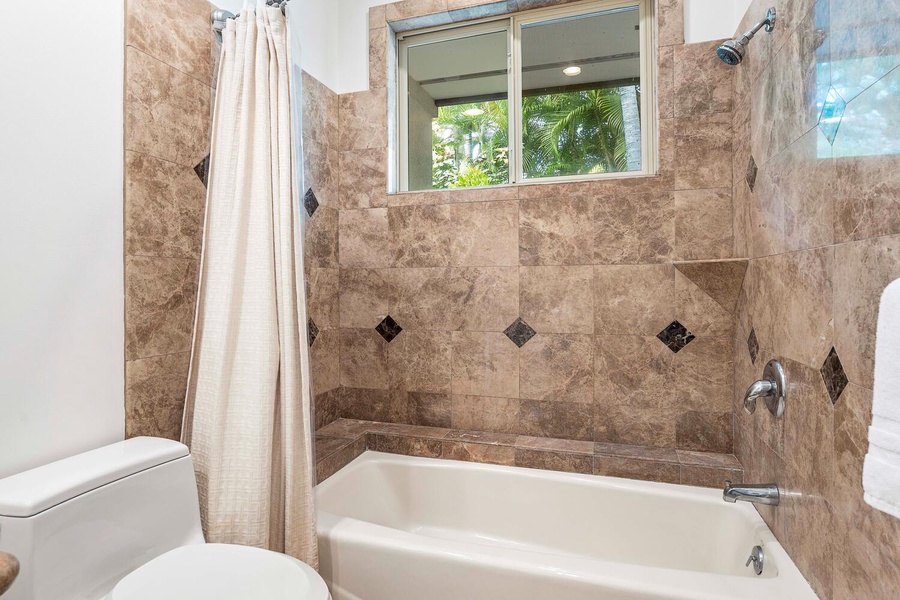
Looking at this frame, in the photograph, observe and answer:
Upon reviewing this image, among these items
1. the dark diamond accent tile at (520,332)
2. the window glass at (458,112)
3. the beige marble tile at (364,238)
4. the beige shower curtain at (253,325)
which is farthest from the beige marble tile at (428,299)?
the beige shower curtain at (253,325)

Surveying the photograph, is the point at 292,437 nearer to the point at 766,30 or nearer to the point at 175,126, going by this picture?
the point at 175,126

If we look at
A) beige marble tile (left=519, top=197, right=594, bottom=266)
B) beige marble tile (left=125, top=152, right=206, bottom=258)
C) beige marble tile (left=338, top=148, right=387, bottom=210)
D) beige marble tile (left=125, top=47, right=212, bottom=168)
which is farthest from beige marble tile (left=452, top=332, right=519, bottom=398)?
beige marble tile (left=125, top=47, right=212, bottom=168)

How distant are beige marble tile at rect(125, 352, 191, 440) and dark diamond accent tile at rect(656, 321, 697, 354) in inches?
67.6

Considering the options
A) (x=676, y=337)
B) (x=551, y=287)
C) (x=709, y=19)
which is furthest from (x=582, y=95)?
(x=676, y=337)

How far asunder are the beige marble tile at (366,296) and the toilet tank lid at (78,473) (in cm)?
110

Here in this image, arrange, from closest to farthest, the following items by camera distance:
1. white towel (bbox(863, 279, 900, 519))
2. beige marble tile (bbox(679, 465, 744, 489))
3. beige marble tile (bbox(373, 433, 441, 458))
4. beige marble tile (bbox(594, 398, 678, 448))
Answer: white towel (bbox(863, 279, 900, 519)), beige marble tile (bbox(679, 465, 744, 489)), beige marble tile (bbox(594, 398, 678, 448)), beige marble tile (bbox(373, 433, 441, 458))

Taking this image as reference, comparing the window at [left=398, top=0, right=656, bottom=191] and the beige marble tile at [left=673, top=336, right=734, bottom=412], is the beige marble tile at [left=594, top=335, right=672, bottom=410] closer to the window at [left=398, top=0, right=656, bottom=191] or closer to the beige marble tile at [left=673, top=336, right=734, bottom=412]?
the beige marble tile at [left=673, top=336, right=734, bottom=412]

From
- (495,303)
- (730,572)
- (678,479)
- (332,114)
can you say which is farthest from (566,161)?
(730,572)

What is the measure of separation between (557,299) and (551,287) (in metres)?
0.06

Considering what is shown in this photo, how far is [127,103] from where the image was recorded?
51.9 inches

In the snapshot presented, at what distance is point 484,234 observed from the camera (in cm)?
209

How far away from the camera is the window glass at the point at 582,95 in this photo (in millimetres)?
2039

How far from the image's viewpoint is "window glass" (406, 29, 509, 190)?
2229 millimetres

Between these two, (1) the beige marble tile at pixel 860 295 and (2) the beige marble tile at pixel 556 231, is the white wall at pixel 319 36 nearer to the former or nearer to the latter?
(2) the beige marble tile at pixel 556 231
